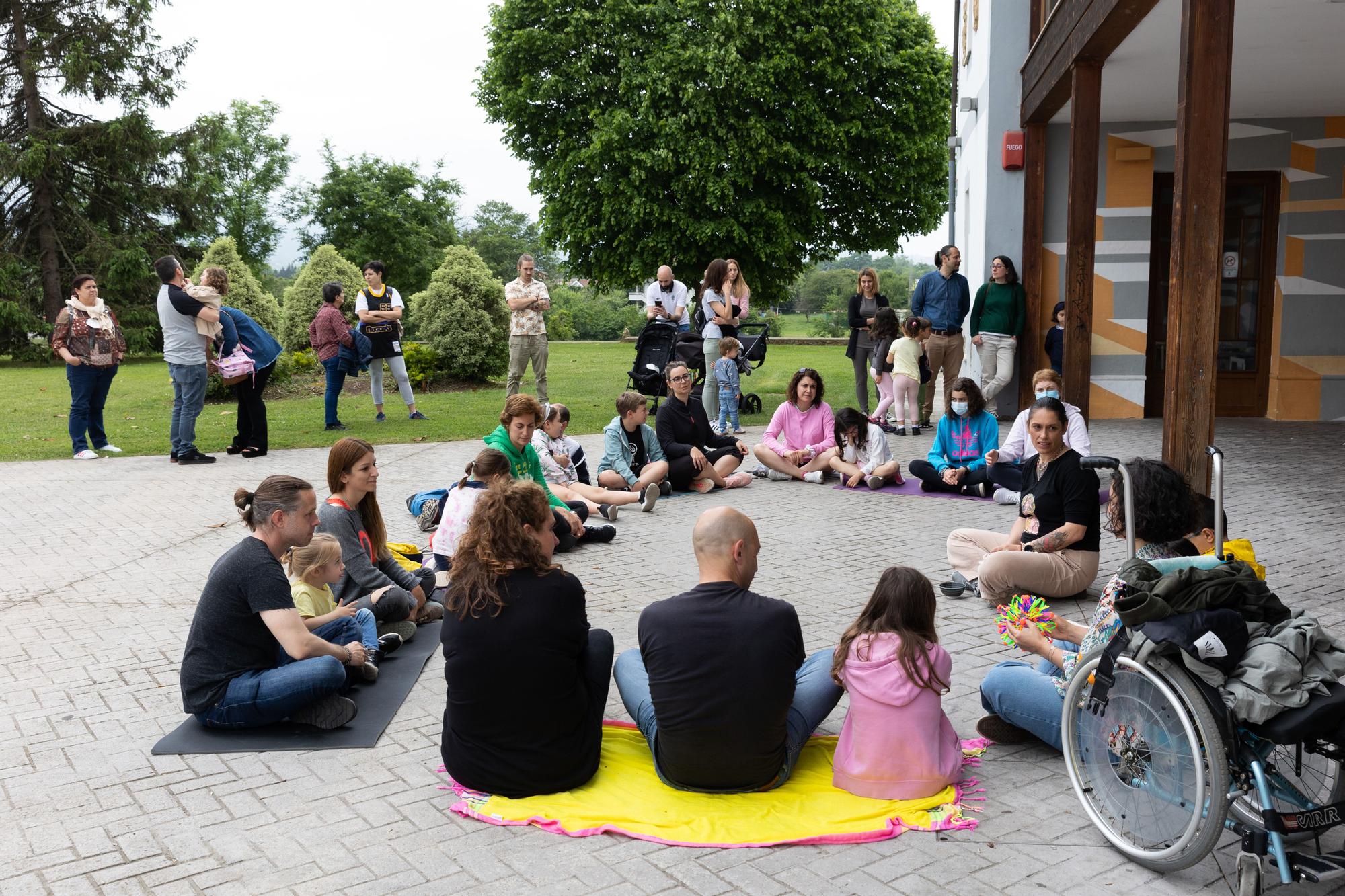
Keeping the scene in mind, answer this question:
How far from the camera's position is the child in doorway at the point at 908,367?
1357 centimetres

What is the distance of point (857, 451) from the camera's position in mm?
10844

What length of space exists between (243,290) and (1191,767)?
21778 mm

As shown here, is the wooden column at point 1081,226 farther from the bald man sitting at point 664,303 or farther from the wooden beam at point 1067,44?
the bald man sitting at point 664,303

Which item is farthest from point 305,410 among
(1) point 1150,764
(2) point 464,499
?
(1) point 1150,764

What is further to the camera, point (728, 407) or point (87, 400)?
point (728, 407)

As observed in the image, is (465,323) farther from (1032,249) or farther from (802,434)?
(802,434)

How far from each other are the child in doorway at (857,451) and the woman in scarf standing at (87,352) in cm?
780

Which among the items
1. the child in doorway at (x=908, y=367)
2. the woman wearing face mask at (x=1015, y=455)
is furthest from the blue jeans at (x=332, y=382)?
the woman wearing face mask at (x=1015, y=455)

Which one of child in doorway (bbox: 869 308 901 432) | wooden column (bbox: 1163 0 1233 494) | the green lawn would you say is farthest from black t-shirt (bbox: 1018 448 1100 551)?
the green lawn

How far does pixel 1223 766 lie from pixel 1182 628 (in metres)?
0.39

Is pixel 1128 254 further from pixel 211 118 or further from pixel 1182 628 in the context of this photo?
pixel 211 118

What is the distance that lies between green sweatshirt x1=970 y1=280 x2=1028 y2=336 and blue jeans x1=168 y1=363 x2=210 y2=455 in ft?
30.3

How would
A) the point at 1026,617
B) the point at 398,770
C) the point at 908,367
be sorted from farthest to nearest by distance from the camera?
the point at 908,367
the point at 398,770
the point at 1026,617

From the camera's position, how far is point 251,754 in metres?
4.48
